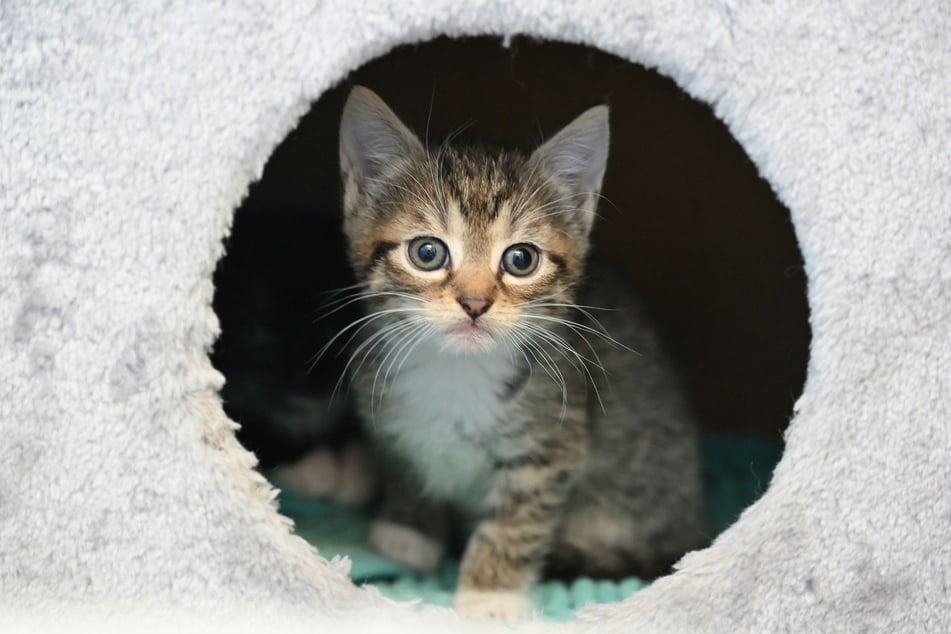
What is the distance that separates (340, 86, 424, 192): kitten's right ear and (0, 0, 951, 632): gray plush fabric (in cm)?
30

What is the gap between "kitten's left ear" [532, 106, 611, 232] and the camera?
59.2 inches

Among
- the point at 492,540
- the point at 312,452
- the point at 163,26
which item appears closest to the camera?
the point at 163,26

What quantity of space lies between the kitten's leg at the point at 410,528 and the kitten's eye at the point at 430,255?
46cm

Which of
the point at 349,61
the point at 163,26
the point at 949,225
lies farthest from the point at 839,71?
the point at 163,26

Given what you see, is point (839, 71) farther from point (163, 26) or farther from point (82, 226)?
point (82, 226)

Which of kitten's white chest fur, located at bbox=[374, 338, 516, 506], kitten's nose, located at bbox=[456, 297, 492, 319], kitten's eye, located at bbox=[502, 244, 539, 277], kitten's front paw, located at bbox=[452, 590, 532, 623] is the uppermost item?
kitten's eye, located at bbox=[502, 244, 539, 277]

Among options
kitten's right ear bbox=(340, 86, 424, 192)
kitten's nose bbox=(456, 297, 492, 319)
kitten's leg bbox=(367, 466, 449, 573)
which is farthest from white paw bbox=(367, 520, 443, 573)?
kitten's right ear bbox=(340, 86, 424, 192)

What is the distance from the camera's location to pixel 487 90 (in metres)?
1.99

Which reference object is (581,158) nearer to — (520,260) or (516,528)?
(520,260)

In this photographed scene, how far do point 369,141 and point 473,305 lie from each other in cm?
37

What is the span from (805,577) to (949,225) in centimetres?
52

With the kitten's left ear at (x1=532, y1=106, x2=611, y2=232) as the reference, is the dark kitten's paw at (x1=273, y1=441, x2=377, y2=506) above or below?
below

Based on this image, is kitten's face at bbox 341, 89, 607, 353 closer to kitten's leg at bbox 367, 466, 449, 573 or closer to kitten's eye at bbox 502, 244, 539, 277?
kitten's eye at bbox 502, 244, 539, 277

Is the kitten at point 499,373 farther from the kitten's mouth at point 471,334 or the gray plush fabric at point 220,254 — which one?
the gray plush fabric at point 220,254
